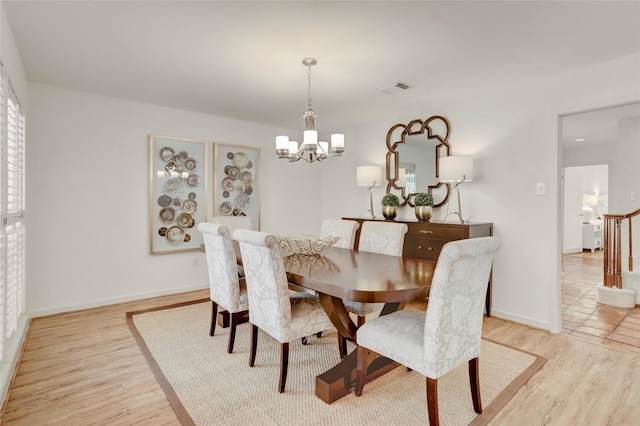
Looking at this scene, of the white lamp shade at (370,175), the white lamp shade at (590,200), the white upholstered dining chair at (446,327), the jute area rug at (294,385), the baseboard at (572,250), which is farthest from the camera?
the white lamp shade at (590,200)

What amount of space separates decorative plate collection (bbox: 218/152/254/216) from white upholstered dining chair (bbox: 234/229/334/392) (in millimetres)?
2534

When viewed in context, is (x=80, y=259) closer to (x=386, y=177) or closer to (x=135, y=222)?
(x=135, y=222)

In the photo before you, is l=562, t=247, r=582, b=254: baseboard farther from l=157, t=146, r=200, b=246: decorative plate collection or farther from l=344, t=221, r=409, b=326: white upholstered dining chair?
l=157, t=146, r=200, b=246: decorative plate collection

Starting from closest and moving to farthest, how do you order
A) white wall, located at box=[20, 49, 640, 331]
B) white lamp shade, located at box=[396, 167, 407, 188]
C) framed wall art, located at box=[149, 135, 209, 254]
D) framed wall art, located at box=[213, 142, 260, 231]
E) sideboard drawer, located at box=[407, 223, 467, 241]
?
1. white wall, located at box=[20, 49, 640, 331]
2. sideboard drawer, located at box=[407, 223, 467, 241]
3. framed wall art, located at box=[149, 135, 209, 254]
4. white lamp shade, located at box=[396, 167, 407, 188]
5. framed wall art, located at box=[213, 142, 260, 231]

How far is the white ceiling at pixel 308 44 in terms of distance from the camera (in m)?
2.00

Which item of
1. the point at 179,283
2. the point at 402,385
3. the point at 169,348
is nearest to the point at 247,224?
the point at 179,283

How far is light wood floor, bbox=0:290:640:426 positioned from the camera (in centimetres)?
181

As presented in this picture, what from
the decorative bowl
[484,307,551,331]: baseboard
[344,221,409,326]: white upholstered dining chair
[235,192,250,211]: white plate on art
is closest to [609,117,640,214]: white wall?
[484,307,551,331]: baseboard

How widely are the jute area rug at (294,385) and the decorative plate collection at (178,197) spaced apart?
5.02 ft

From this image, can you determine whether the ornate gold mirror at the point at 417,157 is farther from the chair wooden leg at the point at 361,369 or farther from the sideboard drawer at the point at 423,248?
the chair wooden leg at the point at 361,369

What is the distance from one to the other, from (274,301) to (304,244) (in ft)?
2.10

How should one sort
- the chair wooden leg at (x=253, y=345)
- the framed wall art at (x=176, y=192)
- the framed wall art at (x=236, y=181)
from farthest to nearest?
the framed wall art at (x=236, y=181) < the framed wall art at (x=176, y=192) < the chair wooden leg at (x=253, y=345)

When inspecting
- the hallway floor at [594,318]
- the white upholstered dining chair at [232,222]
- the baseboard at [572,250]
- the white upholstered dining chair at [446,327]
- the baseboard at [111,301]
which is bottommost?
the hallway floor at [594,318]

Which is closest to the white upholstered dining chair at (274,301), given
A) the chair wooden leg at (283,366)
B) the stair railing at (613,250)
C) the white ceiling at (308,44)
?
the chair wooden leg at (283,366)
